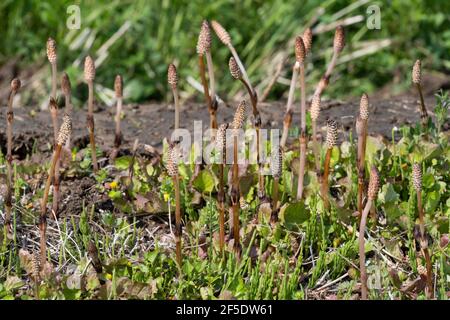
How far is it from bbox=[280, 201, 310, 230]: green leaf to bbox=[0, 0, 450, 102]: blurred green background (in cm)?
280

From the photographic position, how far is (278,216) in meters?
3.43

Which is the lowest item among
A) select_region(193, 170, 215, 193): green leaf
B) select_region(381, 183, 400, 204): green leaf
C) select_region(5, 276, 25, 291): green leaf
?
select_region(5, 276, 25, 291): green leaf

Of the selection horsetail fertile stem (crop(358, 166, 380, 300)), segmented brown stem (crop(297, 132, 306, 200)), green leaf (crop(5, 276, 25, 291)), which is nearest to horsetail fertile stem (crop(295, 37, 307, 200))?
segmented brown stem (crop(297, 132, 306, 200))

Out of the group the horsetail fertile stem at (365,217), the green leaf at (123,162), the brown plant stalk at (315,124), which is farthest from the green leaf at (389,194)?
the green leaf at (123,162)

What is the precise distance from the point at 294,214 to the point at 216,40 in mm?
3135

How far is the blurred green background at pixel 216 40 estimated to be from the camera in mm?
6203

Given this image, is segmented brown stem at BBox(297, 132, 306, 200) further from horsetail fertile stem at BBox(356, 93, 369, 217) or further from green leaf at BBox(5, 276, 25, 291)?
green leaf at BBox(5, 276, 25, 291)

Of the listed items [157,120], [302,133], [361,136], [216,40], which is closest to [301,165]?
[302,133]

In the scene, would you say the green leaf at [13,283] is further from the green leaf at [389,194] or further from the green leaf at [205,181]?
the green leaf at [389,194]

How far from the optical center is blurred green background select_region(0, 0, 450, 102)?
244 inches

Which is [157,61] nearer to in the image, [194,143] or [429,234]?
[194,143]

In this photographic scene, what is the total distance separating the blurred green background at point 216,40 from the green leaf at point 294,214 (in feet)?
9.18
